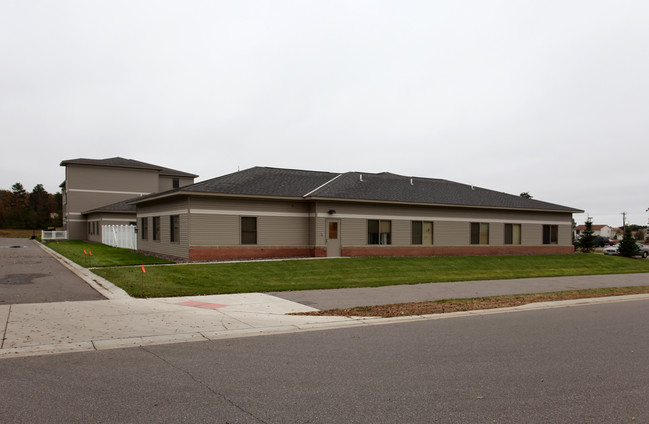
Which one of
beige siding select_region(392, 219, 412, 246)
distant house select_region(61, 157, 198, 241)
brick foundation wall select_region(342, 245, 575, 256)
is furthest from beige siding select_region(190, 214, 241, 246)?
distant house select_region(61, 157, 198, 241)

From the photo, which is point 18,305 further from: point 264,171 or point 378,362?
point 264,171

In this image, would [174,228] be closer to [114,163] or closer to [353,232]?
[353,232]

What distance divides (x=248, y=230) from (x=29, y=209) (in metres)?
106

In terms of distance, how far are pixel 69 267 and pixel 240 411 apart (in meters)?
17.8

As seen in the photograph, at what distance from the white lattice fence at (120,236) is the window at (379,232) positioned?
16.2m

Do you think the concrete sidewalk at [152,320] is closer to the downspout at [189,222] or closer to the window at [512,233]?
the downspout at [189,222]

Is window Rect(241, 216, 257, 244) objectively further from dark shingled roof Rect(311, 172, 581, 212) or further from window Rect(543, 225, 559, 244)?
window Rect(543, 225, 559, 244)

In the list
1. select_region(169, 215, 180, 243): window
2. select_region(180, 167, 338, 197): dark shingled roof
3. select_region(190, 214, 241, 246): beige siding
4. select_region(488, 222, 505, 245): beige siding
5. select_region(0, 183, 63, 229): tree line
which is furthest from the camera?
select_region(0, 183, 63, 229): tree line

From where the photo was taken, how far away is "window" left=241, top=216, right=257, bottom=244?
971 inches

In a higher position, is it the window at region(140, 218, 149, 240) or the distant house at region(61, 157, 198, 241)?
the distant house at region(61, 157, 198, 241)

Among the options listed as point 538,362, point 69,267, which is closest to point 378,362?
point 538,362

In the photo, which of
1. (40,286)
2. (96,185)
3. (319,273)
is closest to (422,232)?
(319,273)

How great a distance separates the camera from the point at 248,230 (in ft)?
81.5

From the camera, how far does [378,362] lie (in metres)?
6.91
